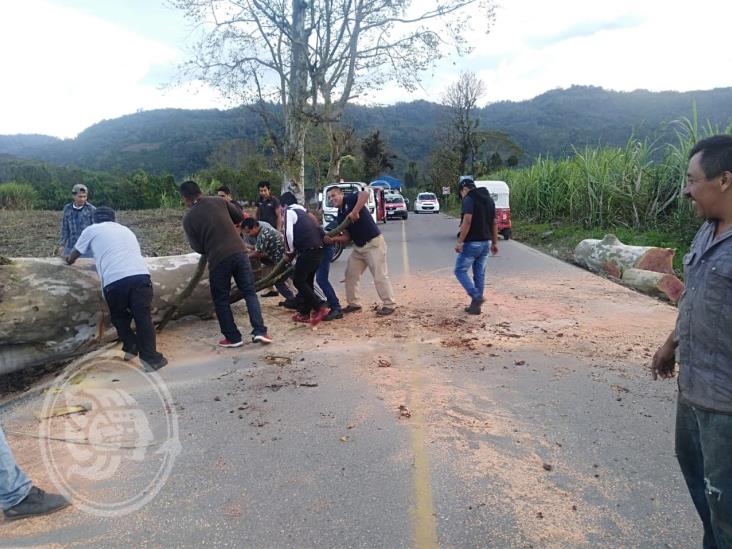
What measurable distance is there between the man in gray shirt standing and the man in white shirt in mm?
4099

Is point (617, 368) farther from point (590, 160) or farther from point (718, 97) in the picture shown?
point (718, 97)

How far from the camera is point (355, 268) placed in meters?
6.62

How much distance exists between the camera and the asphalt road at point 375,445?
2445 millimetres

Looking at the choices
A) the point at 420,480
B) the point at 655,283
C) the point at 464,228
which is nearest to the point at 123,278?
the point at 420,480

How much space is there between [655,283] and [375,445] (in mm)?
6487

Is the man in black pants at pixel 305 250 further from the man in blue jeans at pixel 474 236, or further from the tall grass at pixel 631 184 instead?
the tall grass at pixel 631 184

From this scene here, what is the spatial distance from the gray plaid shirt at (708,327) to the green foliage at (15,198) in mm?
31532

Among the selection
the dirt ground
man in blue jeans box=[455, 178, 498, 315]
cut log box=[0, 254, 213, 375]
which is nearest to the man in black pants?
man in blue jeans box=[455, 178, 498, 315]

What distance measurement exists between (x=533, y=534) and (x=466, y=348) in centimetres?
274

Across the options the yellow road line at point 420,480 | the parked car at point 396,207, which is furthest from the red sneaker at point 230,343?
the parked car at point 396,207

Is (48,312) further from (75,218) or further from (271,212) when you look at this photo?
(271,212)

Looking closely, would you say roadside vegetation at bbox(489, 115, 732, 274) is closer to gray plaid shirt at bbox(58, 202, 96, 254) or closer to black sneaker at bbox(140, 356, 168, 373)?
black sneaker at bbox(140, 356, 168, 373)

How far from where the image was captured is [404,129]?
11288 cm

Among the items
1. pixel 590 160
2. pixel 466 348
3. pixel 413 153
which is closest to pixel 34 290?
pixel 466 348
